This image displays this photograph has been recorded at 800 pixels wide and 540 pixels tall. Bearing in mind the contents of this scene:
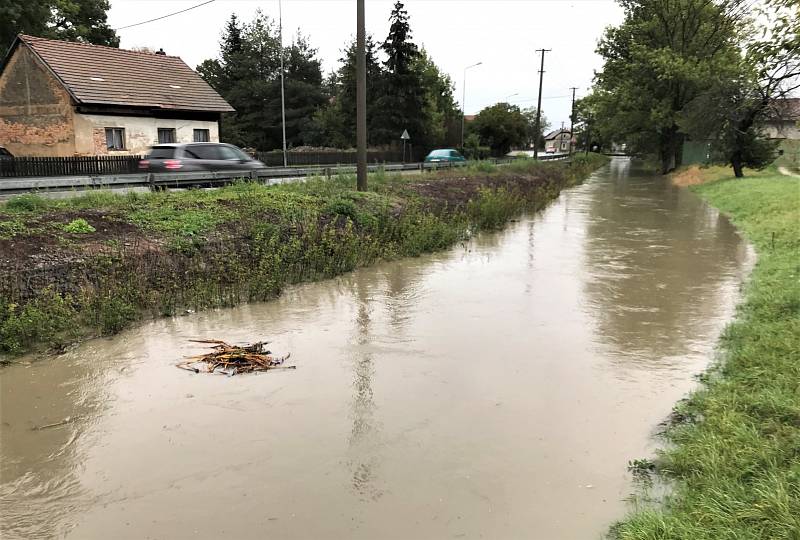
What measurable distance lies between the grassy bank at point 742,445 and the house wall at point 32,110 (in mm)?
26117

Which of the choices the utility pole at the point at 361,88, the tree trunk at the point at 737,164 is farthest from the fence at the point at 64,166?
the tree trunk at the point at 737,164

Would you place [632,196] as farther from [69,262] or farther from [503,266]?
[69,262]

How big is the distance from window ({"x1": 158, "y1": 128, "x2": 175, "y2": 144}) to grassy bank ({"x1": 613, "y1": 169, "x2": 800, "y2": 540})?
87.4ft

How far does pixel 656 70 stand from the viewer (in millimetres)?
39844

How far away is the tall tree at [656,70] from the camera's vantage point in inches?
1490

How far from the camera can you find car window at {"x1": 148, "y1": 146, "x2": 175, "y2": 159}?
16188 millimetres

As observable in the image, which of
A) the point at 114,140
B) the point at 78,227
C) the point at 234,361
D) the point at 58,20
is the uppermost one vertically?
the point at 58,20

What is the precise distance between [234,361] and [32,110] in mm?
24990

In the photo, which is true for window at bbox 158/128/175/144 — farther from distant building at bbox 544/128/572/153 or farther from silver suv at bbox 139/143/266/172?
distant building at bbox 544/128/572/153

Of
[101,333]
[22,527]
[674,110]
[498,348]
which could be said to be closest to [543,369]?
[498,348]

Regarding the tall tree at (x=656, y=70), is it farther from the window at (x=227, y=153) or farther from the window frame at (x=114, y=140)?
the window frame at (x=114, y=140)

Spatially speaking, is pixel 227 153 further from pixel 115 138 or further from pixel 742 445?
pixel 742 445

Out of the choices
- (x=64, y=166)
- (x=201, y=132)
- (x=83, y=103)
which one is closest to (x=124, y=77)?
(x=83, y=103)

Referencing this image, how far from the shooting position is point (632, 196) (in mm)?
31516
